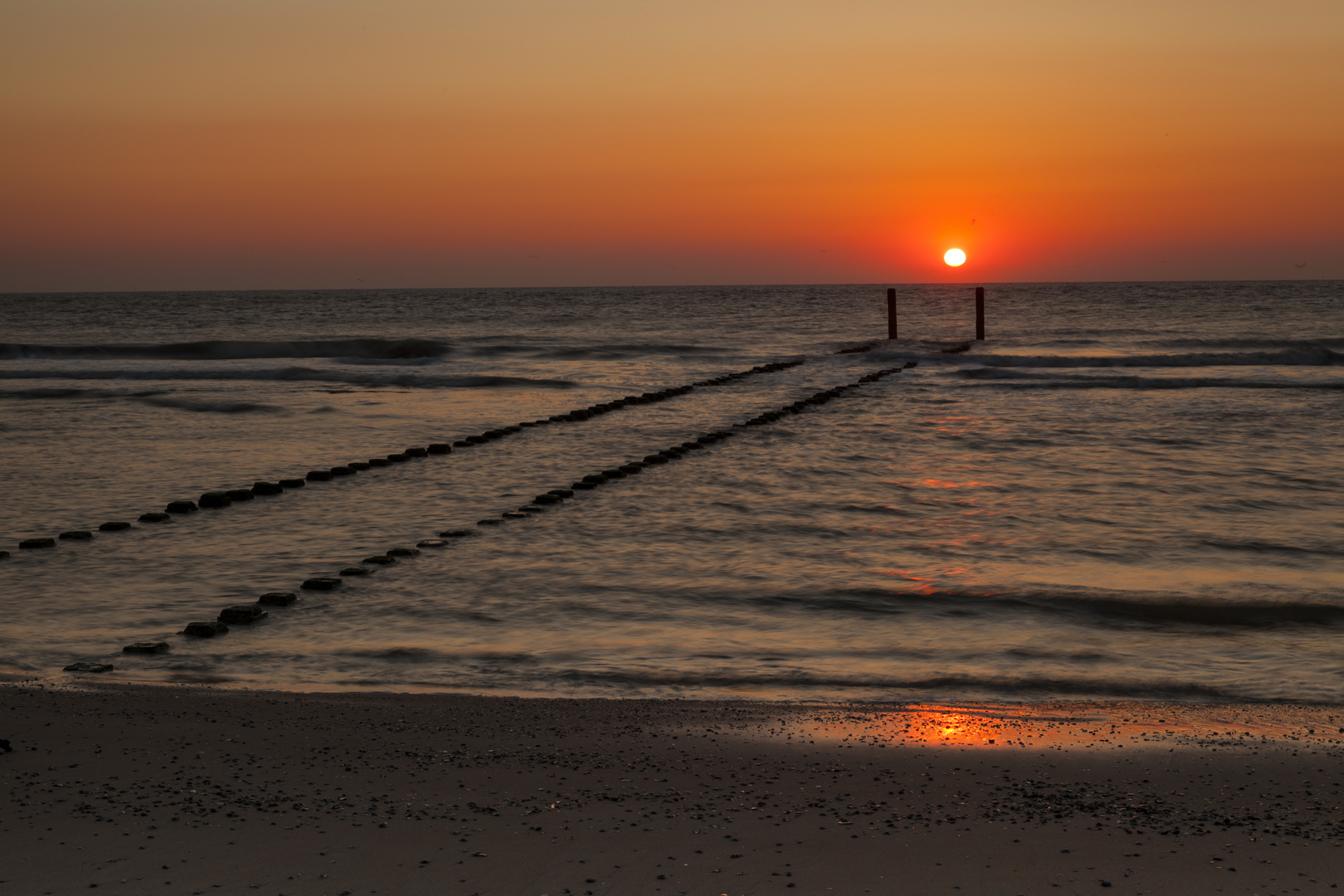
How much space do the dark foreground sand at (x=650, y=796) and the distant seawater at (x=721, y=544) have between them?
62 cm

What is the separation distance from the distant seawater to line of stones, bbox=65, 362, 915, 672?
0.09 metres

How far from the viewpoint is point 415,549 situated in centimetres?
755

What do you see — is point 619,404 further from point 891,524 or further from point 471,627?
point 471,627

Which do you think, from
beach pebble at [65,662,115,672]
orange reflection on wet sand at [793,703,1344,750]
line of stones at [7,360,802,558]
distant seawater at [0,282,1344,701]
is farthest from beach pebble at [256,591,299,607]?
orange reflection on wet sand at [793,703,1344,750]

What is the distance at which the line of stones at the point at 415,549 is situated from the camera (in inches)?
212

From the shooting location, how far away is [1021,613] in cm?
625

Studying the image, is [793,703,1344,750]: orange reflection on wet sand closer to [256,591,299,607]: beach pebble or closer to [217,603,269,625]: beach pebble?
[217,603,269,625]: beach pebble

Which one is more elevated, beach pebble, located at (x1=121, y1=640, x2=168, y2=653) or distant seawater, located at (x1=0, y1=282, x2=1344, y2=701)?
beach pebble, located at (x1=121, y1=640, x2=168, y2=653)

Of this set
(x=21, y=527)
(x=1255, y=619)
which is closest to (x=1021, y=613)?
(x=1255, y=619)

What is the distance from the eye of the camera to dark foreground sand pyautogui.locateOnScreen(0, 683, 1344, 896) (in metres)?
2.92

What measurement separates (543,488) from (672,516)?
1640 mm

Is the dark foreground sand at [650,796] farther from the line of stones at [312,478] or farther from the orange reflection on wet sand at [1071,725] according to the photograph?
the line of stones at [312,478]

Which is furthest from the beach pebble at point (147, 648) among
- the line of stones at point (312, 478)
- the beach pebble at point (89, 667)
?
the line of stones at point (312, 478)

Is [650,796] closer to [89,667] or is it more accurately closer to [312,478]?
[89,667]
